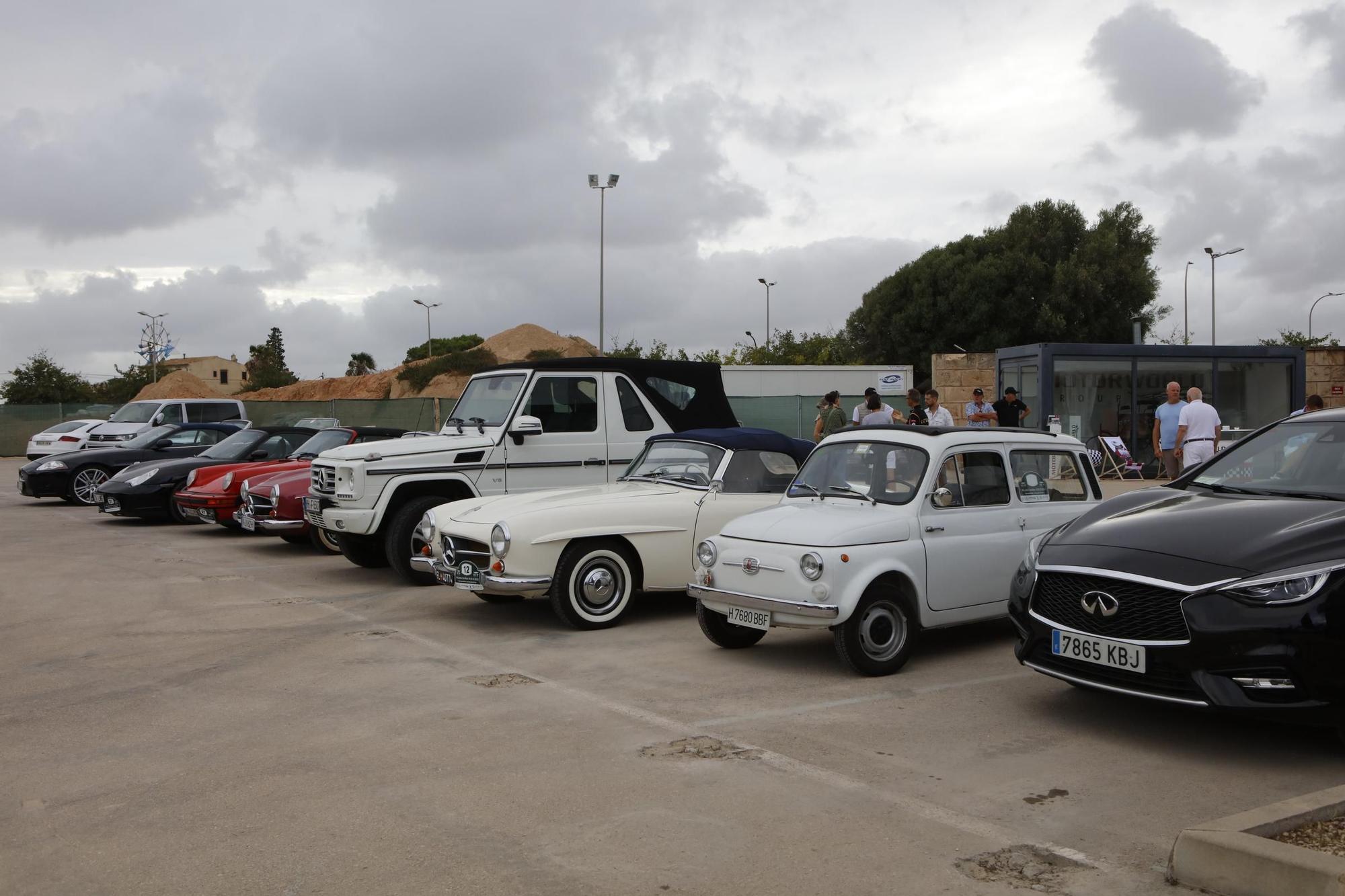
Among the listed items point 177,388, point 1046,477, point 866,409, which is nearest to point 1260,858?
point 1046,477

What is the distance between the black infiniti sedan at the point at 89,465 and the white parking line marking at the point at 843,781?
604 inches

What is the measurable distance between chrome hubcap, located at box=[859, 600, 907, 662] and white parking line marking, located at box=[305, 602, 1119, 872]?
0.38m

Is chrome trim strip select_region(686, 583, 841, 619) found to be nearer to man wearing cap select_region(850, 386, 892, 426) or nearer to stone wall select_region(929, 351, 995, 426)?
man wearing cap select_region(850, 386, 892, 426)

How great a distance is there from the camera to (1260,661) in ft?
16.7

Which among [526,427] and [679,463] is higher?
[526,427]

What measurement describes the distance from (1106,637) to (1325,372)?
2291 centimetres

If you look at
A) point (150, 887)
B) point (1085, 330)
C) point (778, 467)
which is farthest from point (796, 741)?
point (1085, 330)

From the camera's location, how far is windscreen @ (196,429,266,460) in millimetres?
17578

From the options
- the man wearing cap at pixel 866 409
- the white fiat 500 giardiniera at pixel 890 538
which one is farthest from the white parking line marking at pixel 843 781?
the man wearing cap at pixel 866 409

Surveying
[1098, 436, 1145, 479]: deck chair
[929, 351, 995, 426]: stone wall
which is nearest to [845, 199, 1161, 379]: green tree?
[929, 351, 995, 426]: stone wall

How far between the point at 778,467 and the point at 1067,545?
395 centimetres

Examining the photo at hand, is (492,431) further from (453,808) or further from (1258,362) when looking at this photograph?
(1258,362)

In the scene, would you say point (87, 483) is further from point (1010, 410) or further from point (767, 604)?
point (767, 604)

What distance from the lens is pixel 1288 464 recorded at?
6430 millimetres
